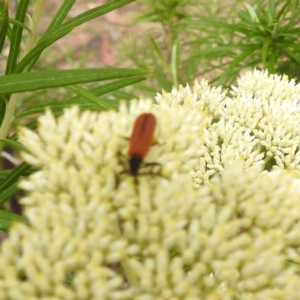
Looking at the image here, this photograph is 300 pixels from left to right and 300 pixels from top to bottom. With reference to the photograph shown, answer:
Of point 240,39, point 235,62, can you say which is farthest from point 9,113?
point 240,39

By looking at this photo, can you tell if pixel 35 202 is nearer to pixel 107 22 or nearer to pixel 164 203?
pixel 164 203

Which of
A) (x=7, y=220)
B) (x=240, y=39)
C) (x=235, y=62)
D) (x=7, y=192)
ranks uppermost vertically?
(x=240, y=39)

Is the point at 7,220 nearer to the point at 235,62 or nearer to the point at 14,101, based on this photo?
the point at 14,101

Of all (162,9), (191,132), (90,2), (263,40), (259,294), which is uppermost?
(90,2)

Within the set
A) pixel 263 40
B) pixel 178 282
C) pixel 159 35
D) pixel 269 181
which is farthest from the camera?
pixel 159 35

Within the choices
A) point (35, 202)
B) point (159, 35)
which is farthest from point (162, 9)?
point (35, 202)

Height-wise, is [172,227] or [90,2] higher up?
[90,2]

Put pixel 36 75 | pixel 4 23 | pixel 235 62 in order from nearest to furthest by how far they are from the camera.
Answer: pixel 36 75, pixel 4 23, pixel 235 62

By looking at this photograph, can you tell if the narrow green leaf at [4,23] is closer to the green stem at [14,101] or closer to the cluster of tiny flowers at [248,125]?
the green stem at [14,101]

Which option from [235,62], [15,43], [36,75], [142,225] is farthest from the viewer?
[235,62]
